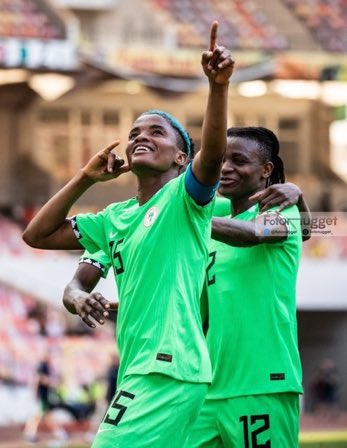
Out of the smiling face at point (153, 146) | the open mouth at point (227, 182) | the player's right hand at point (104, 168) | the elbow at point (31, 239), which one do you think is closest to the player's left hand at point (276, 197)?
the open mouth at point (227, 182)

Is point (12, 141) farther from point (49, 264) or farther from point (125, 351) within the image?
point (125, 351)

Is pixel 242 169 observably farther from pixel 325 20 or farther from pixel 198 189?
pixel 325 20

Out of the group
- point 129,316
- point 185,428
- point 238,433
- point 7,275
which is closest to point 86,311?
point 129,316

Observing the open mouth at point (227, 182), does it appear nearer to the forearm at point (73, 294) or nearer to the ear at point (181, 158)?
the ear at point (181, 158)

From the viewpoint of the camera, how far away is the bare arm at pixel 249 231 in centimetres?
698

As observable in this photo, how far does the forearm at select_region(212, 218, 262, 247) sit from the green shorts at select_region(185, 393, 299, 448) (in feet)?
2.80

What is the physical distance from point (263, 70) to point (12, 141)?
709cm

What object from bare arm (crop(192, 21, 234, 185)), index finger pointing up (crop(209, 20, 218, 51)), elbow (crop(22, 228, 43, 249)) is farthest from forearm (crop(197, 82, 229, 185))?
elbow (crop(22, 228, 43, 249))

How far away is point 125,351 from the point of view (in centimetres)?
643

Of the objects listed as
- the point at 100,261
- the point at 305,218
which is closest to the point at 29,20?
the point at 305,218

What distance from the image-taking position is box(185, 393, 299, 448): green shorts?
7289mm

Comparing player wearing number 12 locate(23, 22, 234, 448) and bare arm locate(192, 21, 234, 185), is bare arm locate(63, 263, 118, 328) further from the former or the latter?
bare arm locate(192, 21, 234, 185)

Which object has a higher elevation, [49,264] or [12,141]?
[12,141]

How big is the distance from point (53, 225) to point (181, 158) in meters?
0.78
